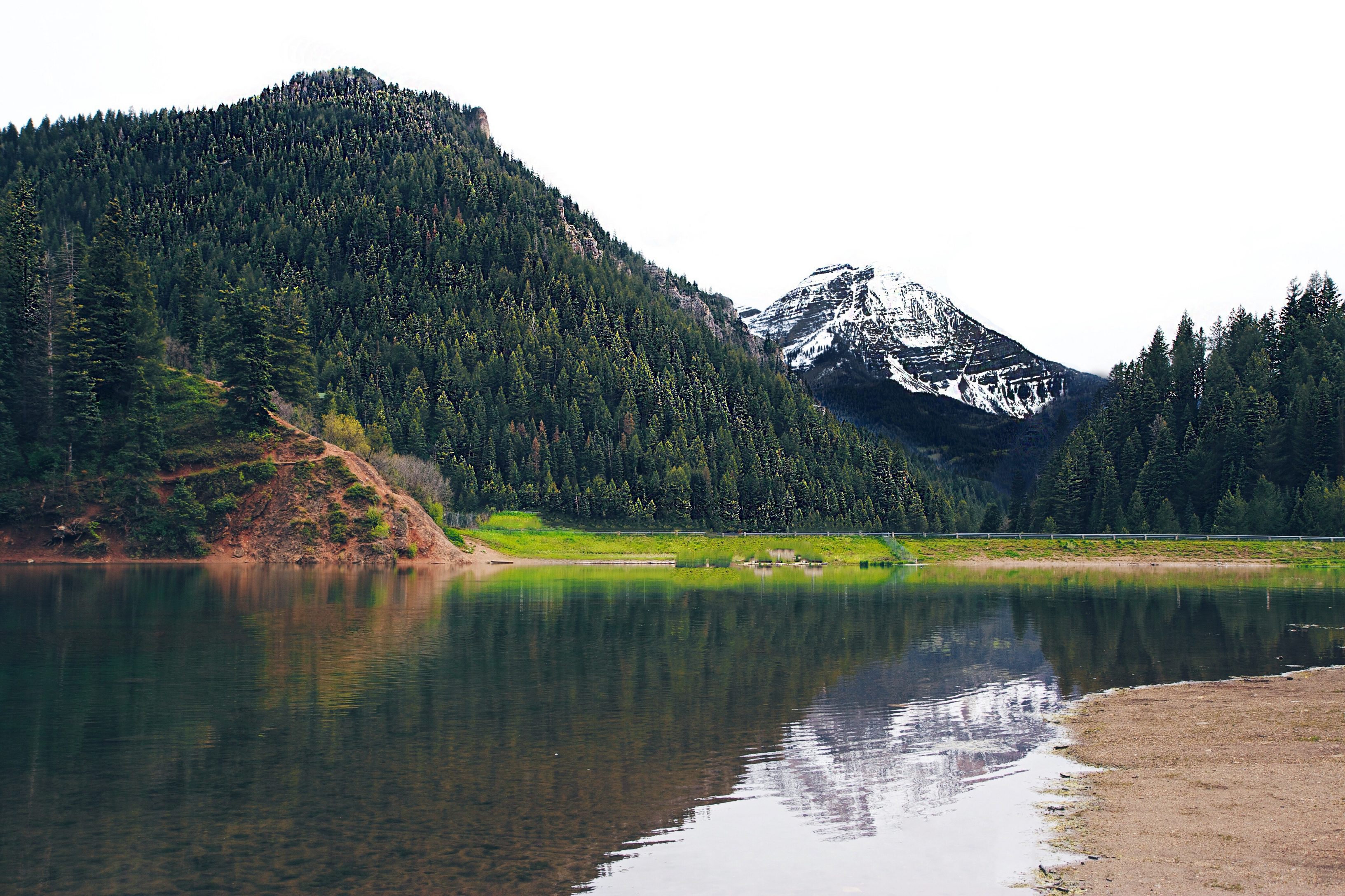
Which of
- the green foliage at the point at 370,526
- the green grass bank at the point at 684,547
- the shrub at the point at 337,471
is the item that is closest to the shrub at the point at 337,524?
the green foliage at the point at 370,526

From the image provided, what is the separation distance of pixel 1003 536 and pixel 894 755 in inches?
4681

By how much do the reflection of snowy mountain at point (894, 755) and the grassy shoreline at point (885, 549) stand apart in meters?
98.1

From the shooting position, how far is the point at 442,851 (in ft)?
53.2

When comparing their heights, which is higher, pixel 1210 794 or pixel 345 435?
pixel 345 435

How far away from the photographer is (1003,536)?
13438cm

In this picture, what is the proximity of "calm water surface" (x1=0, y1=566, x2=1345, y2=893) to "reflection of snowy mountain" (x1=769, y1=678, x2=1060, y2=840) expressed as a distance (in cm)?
11

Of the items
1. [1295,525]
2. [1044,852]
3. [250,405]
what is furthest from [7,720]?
[1295,525]

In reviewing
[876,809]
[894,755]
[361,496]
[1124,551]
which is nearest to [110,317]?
[361,496]

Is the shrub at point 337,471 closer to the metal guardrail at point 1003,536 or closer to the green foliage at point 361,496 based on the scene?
the green foliage at point 361,496

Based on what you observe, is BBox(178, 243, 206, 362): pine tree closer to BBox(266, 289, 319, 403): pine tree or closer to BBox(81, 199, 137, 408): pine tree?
BBox(266, 289, 319, 403): pine tree

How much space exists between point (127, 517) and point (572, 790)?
101 m

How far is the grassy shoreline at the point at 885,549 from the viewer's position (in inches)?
4437

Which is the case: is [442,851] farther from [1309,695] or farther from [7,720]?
[1309,695]

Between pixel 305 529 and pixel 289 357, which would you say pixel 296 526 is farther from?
pixel 289 357
